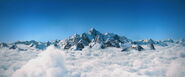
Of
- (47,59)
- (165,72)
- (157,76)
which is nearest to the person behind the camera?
(157,76)

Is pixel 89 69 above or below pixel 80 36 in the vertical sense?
below

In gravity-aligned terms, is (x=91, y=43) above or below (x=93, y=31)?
below

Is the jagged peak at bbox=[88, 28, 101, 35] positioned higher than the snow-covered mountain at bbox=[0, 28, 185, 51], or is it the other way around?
the jagged peak at bbox=[88, 28, 101, 35]

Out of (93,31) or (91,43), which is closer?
(91,43)

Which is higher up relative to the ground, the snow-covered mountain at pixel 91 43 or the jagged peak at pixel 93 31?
the jagged peak at pixel 93 31

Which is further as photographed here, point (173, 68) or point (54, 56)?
point (54, 56)

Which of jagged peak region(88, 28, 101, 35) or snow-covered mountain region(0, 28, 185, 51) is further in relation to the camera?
jagged peak region(88, 28, 101, 35)

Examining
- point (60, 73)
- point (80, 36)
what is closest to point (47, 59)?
point (60, 73)

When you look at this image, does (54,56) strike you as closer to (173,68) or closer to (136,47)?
(173,68)

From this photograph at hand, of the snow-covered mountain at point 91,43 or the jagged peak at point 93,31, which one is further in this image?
the jagged peak at point 93,31

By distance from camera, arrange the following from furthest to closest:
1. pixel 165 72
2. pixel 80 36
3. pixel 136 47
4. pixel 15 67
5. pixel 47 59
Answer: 1. pixel 80 36
2. pixel 136 47
3. pixel 15 67
4. pixel 47 59
5. pixel 165 72

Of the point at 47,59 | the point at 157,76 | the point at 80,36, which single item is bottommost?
the point at 157,76
